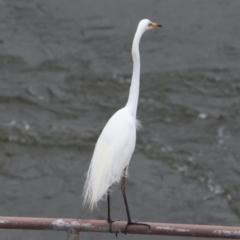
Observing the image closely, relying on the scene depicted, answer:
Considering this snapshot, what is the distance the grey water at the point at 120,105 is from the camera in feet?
21.4

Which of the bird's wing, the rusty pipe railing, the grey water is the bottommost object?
the grey water

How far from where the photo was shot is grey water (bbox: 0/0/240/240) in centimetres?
653

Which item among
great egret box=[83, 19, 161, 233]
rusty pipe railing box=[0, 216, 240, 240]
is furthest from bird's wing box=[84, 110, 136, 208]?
rusty pipe railing box=[0, 216, 240, 240]

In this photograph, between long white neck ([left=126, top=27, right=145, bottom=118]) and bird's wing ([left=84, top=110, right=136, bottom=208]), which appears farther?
long white neck ([left=126, top=27, right=145, bottom=118])

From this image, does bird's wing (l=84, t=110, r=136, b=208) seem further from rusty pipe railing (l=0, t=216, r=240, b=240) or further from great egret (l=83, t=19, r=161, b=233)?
rusty pipe railing (l=0, t=216, r=240, b=240)

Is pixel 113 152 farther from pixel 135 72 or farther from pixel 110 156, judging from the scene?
pixel 135 72

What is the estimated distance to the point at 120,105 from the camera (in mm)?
7480

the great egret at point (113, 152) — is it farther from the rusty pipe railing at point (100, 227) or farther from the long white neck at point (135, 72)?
the rusty pipe railing at point (100, 227)

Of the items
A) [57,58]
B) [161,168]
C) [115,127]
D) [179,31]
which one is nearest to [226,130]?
[161,168]

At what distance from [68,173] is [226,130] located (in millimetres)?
1918

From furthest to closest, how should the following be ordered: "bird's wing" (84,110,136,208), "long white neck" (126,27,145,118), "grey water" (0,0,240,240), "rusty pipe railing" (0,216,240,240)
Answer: "grey water" (0,0,240,240) → "long white neck" (126,27,145,118) → "bird's wing" (84,110,136,208) → "rusty pipe railing" (0,216,240,240)

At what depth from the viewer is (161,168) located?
6.88 m

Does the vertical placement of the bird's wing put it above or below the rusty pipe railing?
below

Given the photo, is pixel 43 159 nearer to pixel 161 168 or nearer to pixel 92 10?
pixel 161 168
